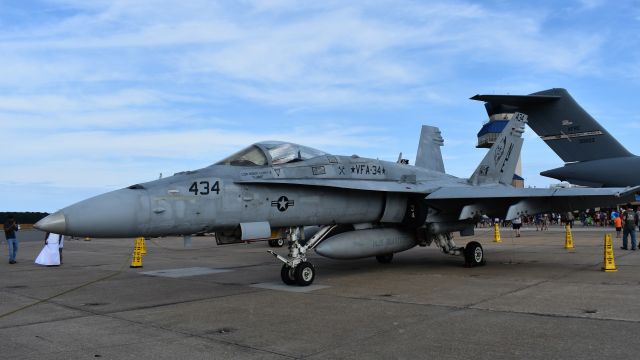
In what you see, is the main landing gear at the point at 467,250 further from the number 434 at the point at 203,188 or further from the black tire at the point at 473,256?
the number 434 at the point at 203,188

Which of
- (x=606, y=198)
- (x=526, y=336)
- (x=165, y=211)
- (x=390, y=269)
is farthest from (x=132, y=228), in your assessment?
(x=606, y=198)

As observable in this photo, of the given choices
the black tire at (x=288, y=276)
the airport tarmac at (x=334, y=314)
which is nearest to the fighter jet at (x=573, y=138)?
the airport tarmac at (x=334, y=314)

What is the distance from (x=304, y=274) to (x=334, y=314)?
2.53 meters

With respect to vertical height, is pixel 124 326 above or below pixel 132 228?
below

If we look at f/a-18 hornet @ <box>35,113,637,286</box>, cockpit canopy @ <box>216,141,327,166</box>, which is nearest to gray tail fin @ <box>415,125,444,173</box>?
f/a-18 hornet @ <box>35,113,637,286</box>

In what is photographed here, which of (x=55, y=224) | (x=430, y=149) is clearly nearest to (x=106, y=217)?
(x=55, y=224)

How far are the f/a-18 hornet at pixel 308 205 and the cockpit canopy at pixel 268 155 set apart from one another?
19 millimetres

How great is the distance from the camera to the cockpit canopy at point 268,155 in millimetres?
8617

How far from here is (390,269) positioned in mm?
11641

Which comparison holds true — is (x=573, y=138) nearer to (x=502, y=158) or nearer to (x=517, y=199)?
(x=502, y=158)

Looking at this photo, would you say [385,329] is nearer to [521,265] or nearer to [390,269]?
[390,269]

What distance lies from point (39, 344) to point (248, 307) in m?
2.76

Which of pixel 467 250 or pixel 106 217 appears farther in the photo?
pixel 467 250

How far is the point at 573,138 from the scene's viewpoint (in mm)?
17266
